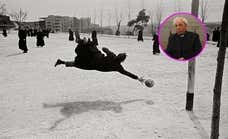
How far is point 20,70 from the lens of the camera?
9945mm

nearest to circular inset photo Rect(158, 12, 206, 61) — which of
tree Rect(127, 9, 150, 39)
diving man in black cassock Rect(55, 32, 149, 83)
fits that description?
diving man in black cassock Rect(55, 32, 149, 83)

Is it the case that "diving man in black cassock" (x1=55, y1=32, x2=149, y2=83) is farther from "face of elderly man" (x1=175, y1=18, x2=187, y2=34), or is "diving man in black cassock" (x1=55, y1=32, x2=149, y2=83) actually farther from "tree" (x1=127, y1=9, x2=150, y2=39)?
"tree" (x1=127, y1=9, x2=150, y2=39)

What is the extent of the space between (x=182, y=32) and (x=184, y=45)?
0.27m

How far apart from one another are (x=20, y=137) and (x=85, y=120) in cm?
117

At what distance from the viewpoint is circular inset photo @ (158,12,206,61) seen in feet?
12.4

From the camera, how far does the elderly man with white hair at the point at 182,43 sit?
378 centimetres

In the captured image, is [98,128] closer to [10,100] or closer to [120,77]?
[10,100]

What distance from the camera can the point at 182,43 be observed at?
3.93 m

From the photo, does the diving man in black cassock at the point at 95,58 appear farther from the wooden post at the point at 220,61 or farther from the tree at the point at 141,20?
the tree at the point at 141,20

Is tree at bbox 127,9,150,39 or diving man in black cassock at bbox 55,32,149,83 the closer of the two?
diving man in black cassock at bbox 55,32,149,83

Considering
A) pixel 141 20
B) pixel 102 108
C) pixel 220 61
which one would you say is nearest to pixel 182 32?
pixel 220 61

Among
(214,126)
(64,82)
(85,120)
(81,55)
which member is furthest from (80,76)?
(214,126)

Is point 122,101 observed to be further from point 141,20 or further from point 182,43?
point 141,20

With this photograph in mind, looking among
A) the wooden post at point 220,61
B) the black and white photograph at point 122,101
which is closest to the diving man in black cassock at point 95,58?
the black and white photograph at point 122,101
